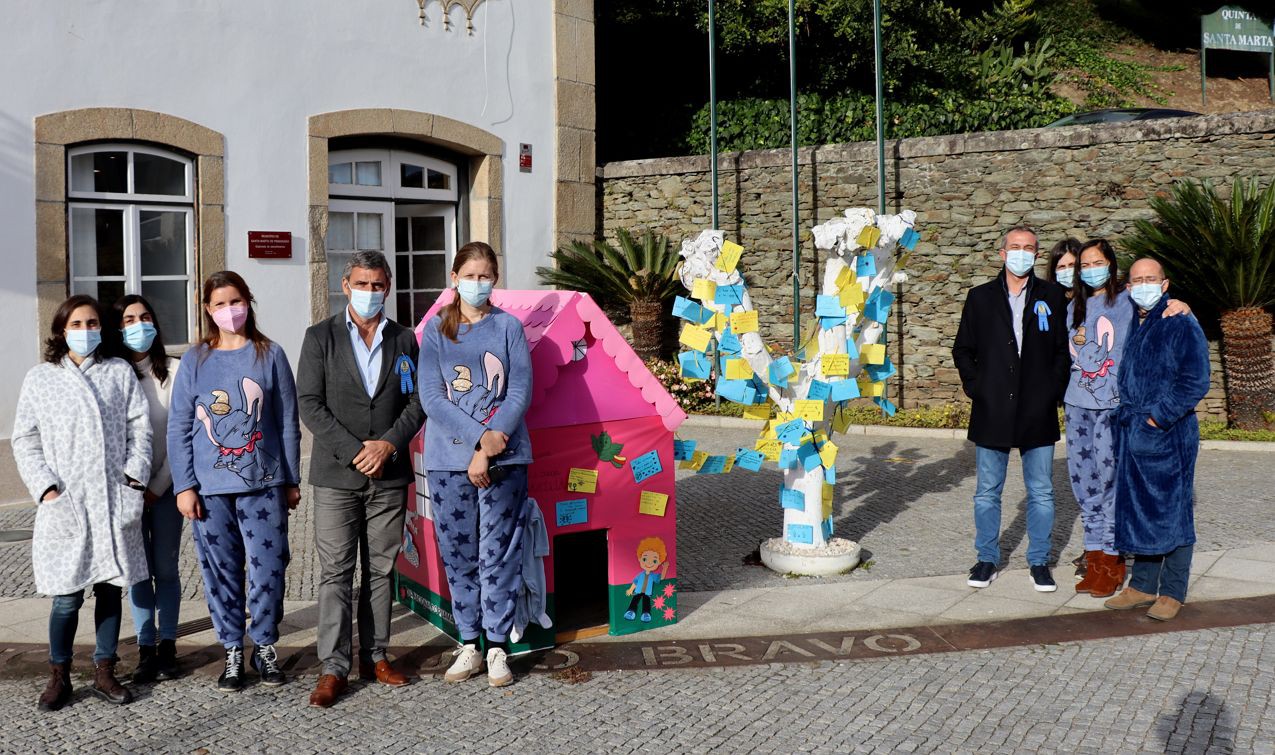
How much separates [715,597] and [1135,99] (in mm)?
20357

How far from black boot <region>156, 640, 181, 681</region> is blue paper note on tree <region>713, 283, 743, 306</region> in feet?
10.1

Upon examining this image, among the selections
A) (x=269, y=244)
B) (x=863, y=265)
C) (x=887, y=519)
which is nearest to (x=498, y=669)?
(x=863, y=265)

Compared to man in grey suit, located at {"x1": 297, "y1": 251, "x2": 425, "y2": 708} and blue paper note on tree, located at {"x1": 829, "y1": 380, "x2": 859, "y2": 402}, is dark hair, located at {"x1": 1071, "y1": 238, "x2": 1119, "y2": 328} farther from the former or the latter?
man in grey suit, located at {"x1": 297, "y1": 251, "x2": 425, "y2": 708}

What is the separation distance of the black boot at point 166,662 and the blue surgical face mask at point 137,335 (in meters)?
1.28

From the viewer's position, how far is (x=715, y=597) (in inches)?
240

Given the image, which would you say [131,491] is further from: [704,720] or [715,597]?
[715,597]

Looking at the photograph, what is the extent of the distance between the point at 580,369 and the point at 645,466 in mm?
551

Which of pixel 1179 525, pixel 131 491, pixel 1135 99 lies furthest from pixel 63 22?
pixel 1135 99

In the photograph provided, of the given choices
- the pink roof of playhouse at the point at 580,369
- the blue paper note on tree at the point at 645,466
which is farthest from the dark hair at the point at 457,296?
the blue paper note on tree at the point at 645,466

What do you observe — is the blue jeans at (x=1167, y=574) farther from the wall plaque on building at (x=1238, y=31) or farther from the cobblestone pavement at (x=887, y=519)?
the wall plaque on building at (x=1238, y=31)

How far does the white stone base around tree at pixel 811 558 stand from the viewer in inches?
254

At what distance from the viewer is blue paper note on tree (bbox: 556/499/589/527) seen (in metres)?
5.27

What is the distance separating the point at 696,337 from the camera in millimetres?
6125

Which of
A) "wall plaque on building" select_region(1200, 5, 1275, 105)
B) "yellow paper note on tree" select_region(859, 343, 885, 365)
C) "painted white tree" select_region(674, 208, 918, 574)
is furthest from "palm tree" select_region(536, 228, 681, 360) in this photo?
"wall plaque on building" select_region(1200, 5, 1275, 105)
